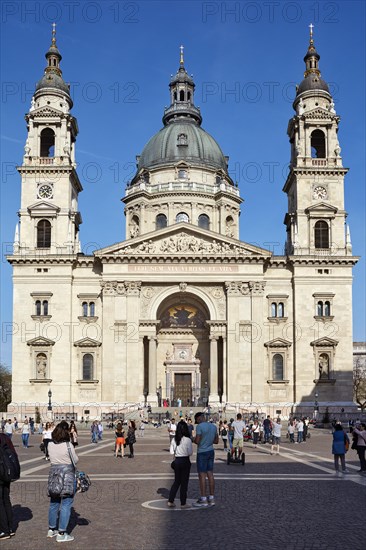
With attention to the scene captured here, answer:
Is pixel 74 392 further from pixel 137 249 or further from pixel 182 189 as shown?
pixel 182 189

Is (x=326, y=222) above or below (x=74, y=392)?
above

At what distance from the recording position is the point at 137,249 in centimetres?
6700

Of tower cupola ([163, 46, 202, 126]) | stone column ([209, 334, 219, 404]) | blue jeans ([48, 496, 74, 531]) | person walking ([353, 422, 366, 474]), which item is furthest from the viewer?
tower cupola ([163, 46, 202, 126])

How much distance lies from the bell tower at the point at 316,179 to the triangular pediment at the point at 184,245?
5.26 meters

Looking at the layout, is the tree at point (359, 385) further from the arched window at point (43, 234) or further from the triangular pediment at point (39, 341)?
the arched window at point (43, 234)

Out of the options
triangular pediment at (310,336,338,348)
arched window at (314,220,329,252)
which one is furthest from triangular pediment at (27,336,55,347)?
arched window at (314,220,329,252)

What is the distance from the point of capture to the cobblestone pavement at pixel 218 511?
41.9ft

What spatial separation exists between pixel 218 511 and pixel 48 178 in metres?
56.3

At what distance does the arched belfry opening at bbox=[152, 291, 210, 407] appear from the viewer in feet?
234

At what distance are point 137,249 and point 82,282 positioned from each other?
5.80 m

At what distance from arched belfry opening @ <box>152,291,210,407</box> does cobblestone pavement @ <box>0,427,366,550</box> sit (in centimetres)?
4489

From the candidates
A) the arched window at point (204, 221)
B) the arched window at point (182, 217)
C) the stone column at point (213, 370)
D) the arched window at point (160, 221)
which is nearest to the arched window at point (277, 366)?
the stone column at point (213, 370)

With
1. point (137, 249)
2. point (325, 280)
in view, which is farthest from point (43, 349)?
point (325, 280)

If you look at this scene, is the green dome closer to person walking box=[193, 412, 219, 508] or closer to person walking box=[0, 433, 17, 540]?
person walking box=[193, 412, 219, 508]
